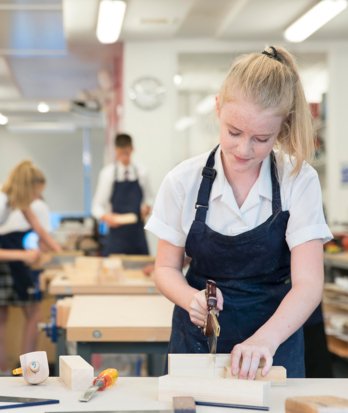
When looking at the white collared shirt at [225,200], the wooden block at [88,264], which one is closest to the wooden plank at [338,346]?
the wooden block at [88,264]

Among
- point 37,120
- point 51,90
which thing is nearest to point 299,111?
point 51,90

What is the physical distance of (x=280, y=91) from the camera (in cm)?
227

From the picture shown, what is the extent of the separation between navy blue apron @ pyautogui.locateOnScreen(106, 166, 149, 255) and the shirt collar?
626 centimetres

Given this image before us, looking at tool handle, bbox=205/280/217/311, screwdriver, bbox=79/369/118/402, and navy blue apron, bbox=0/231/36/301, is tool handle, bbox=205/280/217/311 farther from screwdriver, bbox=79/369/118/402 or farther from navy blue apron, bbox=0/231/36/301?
navy blue apron, bbox=0/231/36/301

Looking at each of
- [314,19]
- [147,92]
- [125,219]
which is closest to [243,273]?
[125,219]

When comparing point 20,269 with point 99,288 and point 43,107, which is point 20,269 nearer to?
point 99,288

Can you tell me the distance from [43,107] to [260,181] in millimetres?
16429

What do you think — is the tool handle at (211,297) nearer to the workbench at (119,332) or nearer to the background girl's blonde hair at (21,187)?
the workbench at (119,332)

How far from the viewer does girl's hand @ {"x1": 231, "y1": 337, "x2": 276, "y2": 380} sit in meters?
1.92

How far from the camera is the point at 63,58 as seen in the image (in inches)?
468

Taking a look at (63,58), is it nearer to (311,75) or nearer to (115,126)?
(115,126)

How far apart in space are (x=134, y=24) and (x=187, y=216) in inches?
267

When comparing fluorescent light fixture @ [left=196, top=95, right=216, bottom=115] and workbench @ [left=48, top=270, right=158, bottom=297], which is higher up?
fluorescent light fixture @ [left=196, top=95, right=216, bottom=115]

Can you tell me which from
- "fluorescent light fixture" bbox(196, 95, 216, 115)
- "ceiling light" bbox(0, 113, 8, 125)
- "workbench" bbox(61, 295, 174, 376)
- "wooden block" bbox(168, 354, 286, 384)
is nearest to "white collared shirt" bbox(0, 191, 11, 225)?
"workbench" bbox(61, 295, 174, 376)
